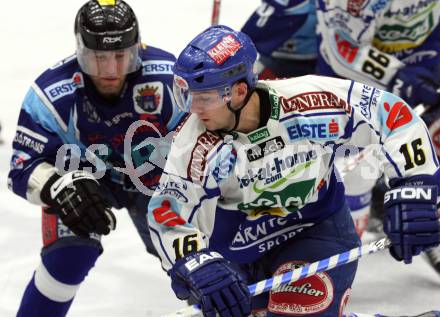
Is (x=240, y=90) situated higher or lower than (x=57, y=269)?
higher

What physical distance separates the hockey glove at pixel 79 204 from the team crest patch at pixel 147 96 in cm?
32

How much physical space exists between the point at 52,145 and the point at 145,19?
3.78 metres

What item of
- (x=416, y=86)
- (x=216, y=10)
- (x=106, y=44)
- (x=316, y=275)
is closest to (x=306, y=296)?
(x=316, y=275)

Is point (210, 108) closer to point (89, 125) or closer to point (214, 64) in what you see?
point (214, 64)

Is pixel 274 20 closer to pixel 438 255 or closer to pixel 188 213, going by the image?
pixel 438 255

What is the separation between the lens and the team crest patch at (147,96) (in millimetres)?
3912

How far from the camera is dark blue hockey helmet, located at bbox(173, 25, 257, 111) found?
3.20m

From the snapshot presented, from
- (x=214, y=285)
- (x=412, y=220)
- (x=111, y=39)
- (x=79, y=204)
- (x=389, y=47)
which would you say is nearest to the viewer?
(x=214, y=285)

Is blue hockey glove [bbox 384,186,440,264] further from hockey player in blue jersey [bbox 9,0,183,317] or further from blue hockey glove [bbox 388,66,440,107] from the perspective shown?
blue hockey glove [bbox 388,66,440,107]

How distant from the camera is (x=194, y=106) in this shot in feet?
10.6

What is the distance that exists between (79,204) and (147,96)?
0.45m

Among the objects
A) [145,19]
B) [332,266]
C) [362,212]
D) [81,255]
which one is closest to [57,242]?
[81,255]

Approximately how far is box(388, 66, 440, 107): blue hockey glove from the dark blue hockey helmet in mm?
1333

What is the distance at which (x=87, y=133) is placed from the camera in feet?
13.0
